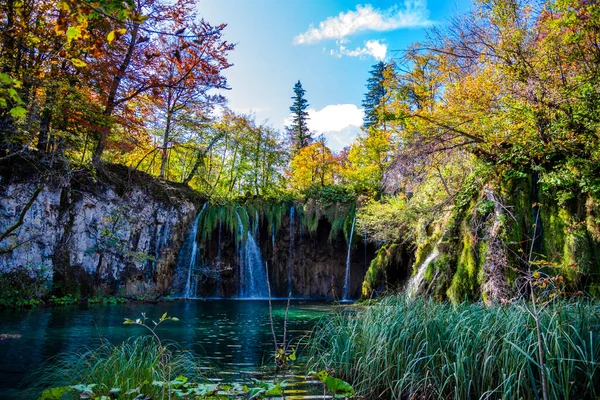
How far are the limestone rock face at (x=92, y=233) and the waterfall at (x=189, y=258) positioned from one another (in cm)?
60

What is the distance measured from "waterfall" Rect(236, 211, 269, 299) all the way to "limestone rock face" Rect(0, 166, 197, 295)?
130 inches

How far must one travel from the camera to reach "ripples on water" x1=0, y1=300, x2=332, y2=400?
4.93 m

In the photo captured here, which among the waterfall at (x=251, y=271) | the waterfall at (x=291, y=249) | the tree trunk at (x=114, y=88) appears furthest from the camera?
the waterfall at (x=291, y=249)

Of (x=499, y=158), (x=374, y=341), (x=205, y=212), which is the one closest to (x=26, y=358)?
(x=374, y=341)

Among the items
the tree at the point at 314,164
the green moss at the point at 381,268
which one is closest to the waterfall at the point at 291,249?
the tree at the point at 314,164

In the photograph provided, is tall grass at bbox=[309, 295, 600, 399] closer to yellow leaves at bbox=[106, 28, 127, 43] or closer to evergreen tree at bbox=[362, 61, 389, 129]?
yellow leaves at bbox=[106, 28, 127, 43]

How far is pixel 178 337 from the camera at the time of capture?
771 centimetres

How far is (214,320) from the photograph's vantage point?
1045cm

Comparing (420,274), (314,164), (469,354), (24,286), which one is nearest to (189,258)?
(24,286)

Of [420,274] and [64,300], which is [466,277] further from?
[64,300]

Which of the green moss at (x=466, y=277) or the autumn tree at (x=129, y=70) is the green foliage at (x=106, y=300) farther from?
the green moss at (x=466, y=277)

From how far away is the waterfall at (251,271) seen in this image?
1945cm

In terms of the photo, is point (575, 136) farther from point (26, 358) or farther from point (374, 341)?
point (26, 358)

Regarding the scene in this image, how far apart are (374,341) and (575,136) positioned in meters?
5.72
